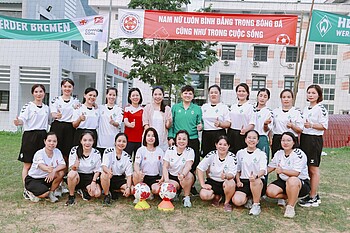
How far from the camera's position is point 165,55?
10617 mm

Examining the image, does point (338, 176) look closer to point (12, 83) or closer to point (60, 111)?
point (60, 111)

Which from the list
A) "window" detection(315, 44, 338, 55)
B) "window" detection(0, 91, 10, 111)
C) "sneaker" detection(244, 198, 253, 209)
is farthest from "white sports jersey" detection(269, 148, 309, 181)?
"window" detection(315, 44, 338, 55)

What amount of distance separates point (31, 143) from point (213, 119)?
2.11 meters

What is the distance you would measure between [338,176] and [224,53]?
1621cm

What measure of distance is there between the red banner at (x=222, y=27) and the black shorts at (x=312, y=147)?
233 centimetres

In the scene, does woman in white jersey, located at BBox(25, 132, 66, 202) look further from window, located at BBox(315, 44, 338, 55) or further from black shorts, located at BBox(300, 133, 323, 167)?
window, located at BBox(315, 44, 338, 55)

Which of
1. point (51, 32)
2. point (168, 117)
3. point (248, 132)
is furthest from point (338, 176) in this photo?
point (51, 32)

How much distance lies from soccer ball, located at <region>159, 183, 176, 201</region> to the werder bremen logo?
12.5 feet

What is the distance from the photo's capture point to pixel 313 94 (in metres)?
4.03

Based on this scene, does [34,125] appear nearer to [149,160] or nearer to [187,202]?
[149,160]

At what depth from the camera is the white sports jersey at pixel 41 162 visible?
3.94 metres

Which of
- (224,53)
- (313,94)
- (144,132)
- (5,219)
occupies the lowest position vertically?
(5,219)

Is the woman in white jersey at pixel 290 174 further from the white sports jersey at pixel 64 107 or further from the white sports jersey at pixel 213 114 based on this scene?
the white sports jersey at pixel 64 107

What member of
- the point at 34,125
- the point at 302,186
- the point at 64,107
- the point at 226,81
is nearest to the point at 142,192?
the point at 64,107
